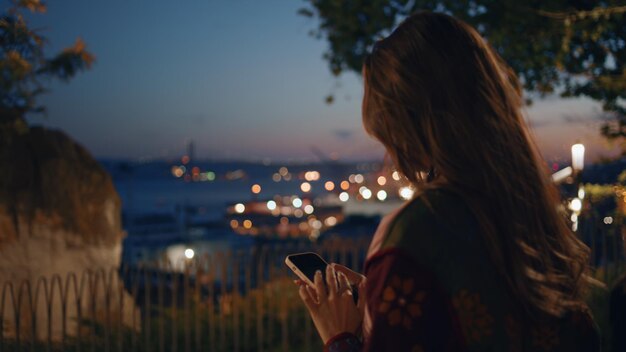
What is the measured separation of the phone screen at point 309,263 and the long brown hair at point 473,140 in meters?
0.48

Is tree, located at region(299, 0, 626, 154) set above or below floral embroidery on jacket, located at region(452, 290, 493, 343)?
above

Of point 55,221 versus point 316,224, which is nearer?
point 55,221

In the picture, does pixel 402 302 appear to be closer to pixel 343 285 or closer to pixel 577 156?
pixel 343 285

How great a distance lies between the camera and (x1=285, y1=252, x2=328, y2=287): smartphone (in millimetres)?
1964

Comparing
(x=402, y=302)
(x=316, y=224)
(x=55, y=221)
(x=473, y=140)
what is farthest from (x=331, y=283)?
(x=316, y=224)

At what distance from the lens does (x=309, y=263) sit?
2062mm

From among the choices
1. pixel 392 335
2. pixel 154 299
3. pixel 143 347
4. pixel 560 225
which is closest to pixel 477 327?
pixel 392 335

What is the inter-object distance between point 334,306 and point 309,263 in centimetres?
31

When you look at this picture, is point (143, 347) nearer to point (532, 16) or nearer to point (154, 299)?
point (154, 299)

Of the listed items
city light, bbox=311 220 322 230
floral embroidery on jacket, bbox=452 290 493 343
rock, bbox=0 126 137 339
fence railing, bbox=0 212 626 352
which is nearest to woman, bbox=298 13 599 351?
floral embroidery on jacket, bbox=452 290 493 343

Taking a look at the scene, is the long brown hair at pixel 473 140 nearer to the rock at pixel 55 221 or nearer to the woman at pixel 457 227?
the woman at pixel 457 227

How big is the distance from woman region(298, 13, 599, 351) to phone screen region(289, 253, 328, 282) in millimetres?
181

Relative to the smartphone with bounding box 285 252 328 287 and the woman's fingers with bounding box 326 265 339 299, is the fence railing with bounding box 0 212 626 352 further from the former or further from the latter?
the woman's fingers with bounding box 326 265 339 299

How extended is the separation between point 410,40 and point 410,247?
1.70 ft
